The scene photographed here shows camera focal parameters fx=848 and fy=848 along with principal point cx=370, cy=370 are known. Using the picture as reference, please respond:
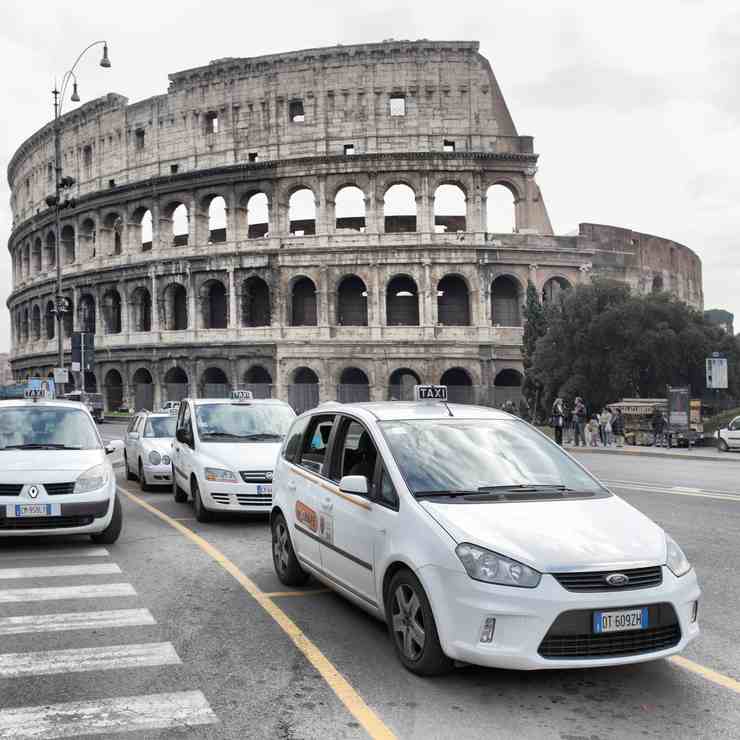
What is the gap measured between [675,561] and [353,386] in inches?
1553

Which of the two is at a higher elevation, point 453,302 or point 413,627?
point 453,302

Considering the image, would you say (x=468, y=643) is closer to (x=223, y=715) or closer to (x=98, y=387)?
(x=223, y=715)

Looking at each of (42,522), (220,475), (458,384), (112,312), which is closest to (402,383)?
(458,384)

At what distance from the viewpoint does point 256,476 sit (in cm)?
1069

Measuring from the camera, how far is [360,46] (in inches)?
1748

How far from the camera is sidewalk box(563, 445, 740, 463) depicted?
78.5 ft

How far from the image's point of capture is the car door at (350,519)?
18.0 feet

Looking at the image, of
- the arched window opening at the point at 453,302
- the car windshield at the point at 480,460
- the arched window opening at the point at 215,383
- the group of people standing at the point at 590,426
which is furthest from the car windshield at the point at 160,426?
the arched window opening at the point at 453,302

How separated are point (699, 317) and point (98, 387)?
34.2 m

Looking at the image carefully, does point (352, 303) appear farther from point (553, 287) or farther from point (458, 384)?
point (553, 287)

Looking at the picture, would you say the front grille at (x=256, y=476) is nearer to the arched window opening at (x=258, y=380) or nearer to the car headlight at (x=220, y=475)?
the car headlight at (x=220, y=475)

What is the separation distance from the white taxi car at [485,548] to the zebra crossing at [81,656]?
128 centimetres

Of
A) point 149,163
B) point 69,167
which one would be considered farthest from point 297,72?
point 69,167

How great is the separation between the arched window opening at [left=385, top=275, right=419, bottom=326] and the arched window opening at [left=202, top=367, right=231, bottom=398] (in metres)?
9.63
